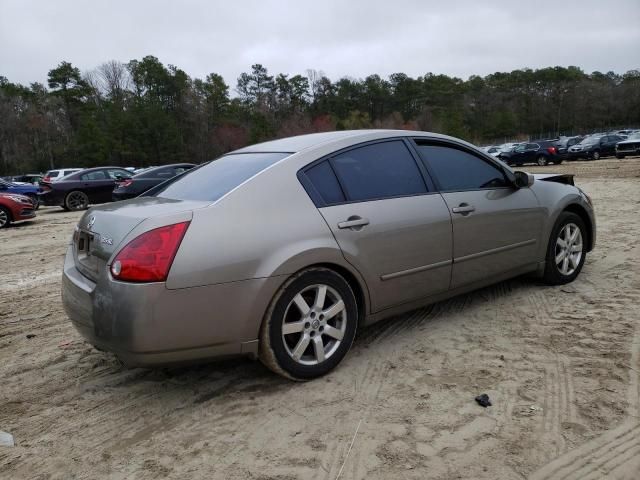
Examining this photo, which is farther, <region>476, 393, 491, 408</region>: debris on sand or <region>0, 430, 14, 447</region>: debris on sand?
<region>476, 393, 491, 408</region>: debris on sand

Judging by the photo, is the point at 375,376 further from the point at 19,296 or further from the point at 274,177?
the point at 19,296

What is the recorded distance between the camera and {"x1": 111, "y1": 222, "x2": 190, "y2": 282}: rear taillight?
2555mm

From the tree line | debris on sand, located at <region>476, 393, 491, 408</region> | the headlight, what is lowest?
debris on sand, located at <region>476, 393, 491, 408</region>

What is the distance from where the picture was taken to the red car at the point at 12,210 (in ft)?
41.3

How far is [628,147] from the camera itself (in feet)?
94.3

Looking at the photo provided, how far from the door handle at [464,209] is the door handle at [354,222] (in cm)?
87

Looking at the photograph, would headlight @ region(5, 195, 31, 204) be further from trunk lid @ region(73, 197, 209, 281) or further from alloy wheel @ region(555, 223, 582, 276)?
alloy wheel @ region(555, 223, 582, 276)

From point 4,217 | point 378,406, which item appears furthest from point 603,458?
point 4,217

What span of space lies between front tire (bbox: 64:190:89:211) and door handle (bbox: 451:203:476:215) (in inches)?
616

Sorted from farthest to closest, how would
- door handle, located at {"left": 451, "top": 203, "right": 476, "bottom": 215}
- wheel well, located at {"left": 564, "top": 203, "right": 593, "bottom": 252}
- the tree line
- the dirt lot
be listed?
the tree line
wheel well, located at {"left": 564, "top": 203, "right": 593, "bottom": 252}
door handle, located at {"left": 451, "top": 203, "right": 476, "bottom": 215}
the dirt lot

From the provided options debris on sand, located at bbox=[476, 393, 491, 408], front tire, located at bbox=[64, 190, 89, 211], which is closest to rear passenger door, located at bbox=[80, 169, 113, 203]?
front tire, located at bbox=[64, 190, 89, 211]

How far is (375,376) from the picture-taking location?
3.11 metres

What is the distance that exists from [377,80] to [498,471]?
98070 millimetres

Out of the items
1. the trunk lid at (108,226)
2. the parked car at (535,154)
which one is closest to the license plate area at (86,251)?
the trunk lid at (108,226)
